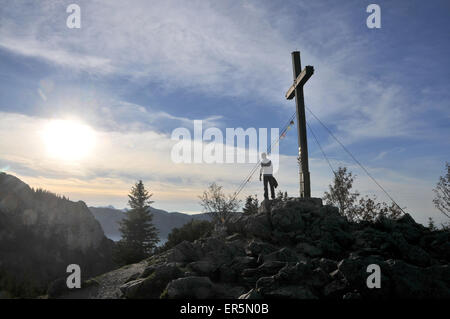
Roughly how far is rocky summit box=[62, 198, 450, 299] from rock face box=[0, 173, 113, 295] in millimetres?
A: 51312

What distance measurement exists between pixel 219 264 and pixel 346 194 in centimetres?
1707

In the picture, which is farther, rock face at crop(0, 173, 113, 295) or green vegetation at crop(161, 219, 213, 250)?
rock face at crop(0, 173, 113, 295)

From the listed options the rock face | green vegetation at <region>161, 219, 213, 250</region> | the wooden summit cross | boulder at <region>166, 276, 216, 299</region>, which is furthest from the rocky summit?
the rock face

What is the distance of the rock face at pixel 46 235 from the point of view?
5172cm

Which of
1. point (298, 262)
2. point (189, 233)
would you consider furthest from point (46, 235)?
Answer: point (298, 262)

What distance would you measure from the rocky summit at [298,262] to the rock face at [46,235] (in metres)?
51.3

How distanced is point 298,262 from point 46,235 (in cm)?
6370

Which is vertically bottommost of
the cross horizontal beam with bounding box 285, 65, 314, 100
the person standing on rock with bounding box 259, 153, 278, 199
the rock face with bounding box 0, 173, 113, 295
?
the rock face with bounding box 0, 173, 113, 295

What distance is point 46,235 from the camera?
57188 millimetres

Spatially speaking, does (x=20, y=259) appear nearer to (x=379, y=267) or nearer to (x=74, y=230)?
(x=74, y=230)

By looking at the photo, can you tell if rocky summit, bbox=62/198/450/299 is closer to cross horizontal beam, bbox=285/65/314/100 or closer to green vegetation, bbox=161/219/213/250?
green vegetation, bbox=161/219/213/250

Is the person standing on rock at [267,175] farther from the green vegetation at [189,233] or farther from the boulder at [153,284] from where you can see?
the boulder at [153,284]

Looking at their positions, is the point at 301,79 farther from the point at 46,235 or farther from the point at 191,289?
the point at 46,235

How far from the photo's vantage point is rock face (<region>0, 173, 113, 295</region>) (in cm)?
5172
